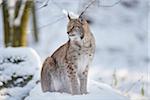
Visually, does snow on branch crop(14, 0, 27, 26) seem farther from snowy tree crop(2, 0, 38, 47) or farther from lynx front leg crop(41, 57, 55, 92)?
lynx front leg crop(41, 57, 55, 92)

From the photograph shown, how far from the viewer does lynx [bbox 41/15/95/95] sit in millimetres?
4645

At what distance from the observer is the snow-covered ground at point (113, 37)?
35.1 feet

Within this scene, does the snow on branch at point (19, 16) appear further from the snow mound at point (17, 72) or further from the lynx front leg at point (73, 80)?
the lynx front leg at point (73, 80)

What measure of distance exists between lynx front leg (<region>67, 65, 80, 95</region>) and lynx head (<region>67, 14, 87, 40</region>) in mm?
304

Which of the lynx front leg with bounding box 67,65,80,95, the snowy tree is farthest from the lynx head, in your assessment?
the snowy tree

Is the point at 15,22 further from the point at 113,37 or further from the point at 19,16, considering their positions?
the point at 113,37

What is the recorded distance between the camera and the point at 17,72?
5.62 metres

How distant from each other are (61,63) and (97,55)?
666cm

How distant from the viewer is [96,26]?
1266cm

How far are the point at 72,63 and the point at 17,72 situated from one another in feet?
3.38

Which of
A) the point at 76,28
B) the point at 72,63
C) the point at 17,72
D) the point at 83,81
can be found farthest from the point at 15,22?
the point at 76,28

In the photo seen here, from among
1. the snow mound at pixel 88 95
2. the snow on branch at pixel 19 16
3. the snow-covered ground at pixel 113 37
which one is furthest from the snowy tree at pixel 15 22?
the snow mound at pixel 88 95

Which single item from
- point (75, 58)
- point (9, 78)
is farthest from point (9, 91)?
point (75, 58)

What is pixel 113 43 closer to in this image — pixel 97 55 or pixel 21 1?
pixel 97 55
